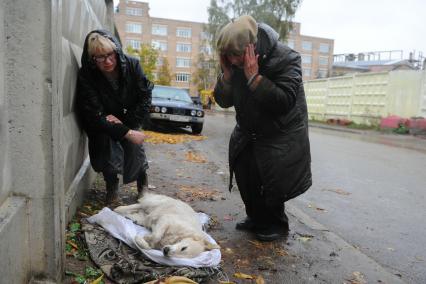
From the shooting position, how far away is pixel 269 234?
12.9 ft

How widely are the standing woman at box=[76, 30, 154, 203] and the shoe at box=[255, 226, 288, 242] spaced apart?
4.94 ft

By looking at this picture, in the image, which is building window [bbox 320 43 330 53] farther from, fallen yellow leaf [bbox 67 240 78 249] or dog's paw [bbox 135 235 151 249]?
fallen yellow leaf [bbox 67 240 78 249]

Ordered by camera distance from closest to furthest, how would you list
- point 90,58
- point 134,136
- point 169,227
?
point 169,227
point 90,58
point 134,136

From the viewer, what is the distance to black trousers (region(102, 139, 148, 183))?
4465mm

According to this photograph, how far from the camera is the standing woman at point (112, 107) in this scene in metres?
4.01

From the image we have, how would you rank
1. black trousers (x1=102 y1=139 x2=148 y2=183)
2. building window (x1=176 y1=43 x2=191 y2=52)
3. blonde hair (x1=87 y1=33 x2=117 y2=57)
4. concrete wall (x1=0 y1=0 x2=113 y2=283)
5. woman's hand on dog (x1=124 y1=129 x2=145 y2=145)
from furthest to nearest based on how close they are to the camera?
building window (x1=176 y1=43 x2=191 y2=52) → black trousers (x1=102 y1=139 x2=148 y2=183) → woman's hand on dog (x1=124 y1=129 x2=145 y2=145) → blonde hair (x1=87 y1=33 x2=117 y2=57) → concrete wall (x1=0 y1=0 x2=113 y2=283)

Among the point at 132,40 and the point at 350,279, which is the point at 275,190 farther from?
the point at 132,40

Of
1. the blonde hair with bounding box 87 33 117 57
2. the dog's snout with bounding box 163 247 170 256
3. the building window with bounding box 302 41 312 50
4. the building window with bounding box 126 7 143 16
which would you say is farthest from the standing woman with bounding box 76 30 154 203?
the building window with bounding box 302 41 312 50

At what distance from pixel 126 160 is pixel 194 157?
443 cm

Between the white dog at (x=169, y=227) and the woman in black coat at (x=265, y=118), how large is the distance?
67 centimetres

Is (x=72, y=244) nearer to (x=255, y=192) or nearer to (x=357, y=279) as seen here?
(x=255, y=192)

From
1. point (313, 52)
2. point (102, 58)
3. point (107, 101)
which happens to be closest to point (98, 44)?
point (102, 58)

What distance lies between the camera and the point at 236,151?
3967 millimetres

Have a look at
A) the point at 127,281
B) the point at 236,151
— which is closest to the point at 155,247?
the point at 127,281
